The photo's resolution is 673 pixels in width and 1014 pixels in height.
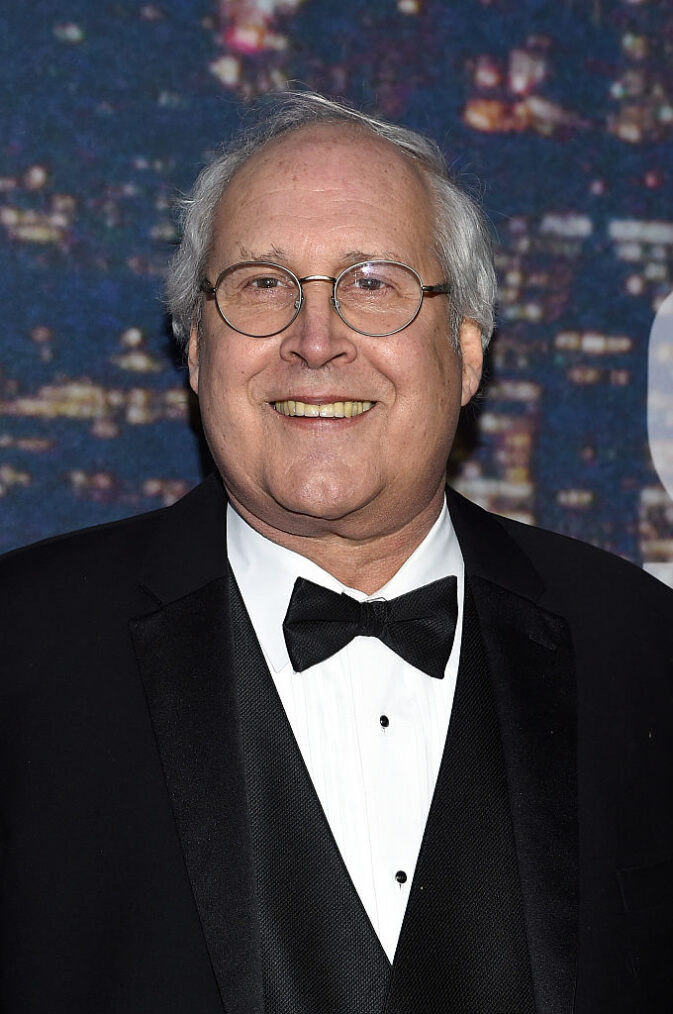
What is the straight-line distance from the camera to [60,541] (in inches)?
73.1

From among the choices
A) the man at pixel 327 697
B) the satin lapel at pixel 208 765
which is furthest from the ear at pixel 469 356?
the satin lapel at pixel 208 765

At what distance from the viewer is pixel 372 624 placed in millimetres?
1744

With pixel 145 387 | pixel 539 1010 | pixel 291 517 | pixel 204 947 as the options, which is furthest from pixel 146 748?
pixel 145 387

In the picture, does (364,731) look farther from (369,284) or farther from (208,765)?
(369,284)

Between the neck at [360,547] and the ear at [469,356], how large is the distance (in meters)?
0.19

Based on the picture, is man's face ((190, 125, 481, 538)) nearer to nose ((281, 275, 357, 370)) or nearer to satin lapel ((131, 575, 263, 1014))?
nose ((281, 275, 357, 370))

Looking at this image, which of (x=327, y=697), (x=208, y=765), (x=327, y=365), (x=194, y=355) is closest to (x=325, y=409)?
(x=327, y=365)

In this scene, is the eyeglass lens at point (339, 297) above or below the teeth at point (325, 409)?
above

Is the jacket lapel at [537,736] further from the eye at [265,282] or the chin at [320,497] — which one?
the eye at [265,282]

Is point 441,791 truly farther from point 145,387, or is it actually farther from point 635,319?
point 635,319

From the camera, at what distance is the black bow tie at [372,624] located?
1.70 m

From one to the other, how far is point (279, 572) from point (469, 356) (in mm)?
479

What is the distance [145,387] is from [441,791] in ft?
3.15

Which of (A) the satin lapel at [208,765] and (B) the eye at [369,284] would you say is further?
(B) the eye at [369,284]
